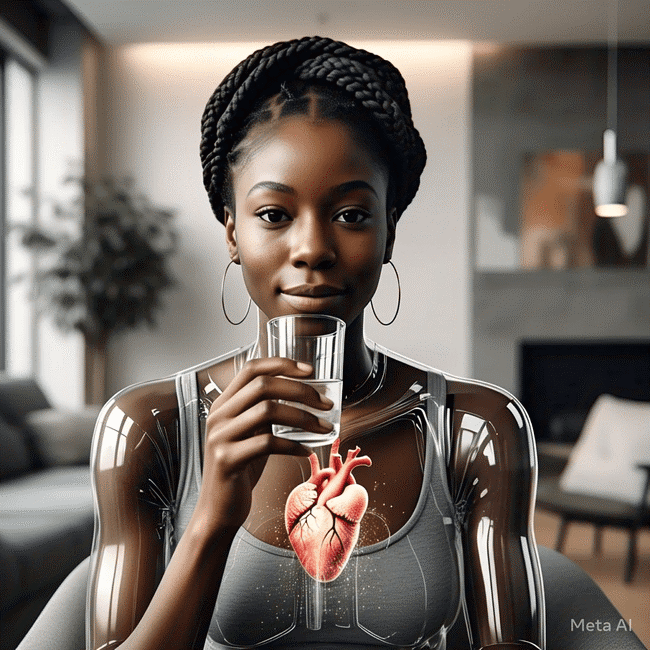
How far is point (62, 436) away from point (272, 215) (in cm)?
270

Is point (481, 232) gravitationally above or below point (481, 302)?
above

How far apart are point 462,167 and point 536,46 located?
835mm

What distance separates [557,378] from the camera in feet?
14.7

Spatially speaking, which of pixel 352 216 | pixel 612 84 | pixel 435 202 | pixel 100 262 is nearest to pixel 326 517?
pixel 352 216

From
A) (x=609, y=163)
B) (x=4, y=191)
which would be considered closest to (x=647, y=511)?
(x=609, y=163)

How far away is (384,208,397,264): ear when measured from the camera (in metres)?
0.69

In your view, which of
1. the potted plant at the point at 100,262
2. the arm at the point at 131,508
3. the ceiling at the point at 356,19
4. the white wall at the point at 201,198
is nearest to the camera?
the arm at the point at 131,508

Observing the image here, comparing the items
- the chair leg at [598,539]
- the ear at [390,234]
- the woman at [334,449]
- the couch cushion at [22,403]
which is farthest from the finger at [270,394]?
the couch cushion at [22,403]

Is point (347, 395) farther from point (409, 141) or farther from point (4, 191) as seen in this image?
point (4, 191)

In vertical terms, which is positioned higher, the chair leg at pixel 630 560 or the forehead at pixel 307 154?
the forehead at pixel 307 154

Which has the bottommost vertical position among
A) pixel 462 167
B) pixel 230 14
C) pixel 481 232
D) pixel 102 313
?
pixel 102 313

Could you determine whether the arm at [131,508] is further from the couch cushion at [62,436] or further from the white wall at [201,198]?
the white wall at [201,198]

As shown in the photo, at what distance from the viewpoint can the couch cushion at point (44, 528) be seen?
79.0 inches

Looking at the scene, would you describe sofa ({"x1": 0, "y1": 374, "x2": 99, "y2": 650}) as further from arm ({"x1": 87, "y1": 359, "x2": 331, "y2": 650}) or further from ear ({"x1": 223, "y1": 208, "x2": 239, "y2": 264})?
ear ({"x1": 223, "y1": 208, "x2": 239, "y2": 264})
